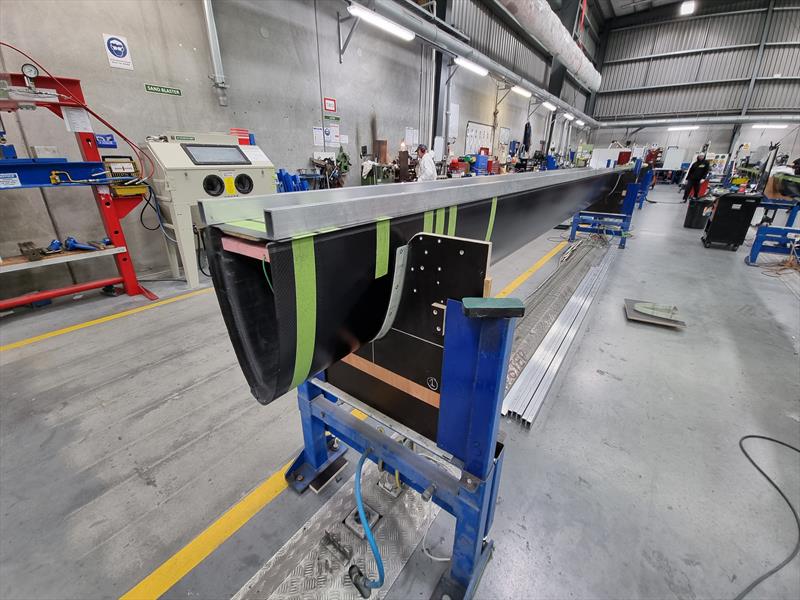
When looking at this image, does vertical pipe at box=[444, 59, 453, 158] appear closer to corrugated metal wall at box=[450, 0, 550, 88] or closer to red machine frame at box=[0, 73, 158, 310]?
corrugated metal wall at box=[450, 0, 550, 88]

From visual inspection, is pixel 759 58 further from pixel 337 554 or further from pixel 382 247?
pixel 337 554

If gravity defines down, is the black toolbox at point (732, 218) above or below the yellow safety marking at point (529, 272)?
above

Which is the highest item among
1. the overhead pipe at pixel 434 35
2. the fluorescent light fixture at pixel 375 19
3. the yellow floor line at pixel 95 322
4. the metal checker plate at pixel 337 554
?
the overhead pipe at pixel 434 35

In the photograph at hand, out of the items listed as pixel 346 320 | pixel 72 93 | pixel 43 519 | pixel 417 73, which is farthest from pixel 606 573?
pixel 417 73

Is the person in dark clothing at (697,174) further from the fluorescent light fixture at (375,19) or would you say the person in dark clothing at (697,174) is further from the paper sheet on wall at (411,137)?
the fluorescent light fixture at (375,19)

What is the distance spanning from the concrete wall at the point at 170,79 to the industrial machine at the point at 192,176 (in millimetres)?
Result: 593

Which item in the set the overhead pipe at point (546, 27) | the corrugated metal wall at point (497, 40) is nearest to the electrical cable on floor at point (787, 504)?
the overhead pipe at point (546, 27)

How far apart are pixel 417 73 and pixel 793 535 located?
22.8 feet

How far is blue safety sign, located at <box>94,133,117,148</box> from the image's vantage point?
282cm

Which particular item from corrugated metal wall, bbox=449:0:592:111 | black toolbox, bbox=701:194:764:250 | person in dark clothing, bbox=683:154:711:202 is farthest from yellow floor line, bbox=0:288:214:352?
person in dark clothing, bbox=683:154:711:202

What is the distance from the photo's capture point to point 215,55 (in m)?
3.33

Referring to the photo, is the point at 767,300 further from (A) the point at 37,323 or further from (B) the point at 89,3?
(B) the point at 89,3

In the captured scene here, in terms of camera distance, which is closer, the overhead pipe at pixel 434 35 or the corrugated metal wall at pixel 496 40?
the overhead pipe at pixel 434 35

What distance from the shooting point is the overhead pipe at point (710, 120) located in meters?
11.3
